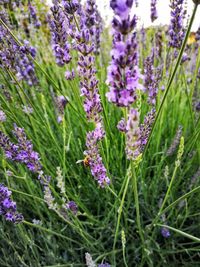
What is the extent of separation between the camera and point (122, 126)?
3.32 feet

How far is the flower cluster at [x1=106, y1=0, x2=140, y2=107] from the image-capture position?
2.35ft

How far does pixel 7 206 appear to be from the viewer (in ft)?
4.25

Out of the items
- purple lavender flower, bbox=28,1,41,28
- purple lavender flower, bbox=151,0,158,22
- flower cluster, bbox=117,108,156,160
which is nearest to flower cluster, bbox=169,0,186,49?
purple lavender flower, bbox=151,0,158,22

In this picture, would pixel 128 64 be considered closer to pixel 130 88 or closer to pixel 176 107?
pixel 130 88

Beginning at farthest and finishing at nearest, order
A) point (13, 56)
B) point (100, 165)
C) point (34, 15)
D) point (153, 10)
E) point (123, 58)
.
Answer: point (34, 15) < point (153, 10) < point (13, 56) < point (100, 165) < point (123, 58)

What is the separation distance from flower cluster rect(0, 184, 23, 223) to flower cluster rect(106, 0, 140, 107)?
29.7 inches

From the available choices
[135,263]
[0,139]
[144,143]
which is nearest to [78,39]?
[144,143]

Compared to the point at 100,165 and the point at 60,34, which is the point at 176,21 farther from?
the point at 100,165

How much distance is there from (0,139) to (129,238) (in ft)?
3.10

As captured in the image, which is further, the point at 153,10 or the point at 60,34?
the point at 153,10

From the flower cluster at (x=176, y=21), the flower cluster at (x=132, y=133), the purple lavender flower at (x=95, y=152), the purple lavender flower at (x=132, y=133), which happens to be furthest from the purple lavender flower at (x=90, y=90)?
the flower cluster at (x=176, y=21)

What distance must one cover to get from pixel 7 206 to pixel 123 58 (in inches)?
34.6

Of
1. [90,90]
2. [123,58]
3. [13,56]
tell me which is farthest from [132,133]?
[13,56]

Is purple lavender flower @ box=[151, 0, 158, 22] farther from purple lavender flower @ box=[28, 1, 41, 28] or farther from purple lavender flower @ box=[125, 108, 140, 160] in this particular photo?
purple lavender flower @ box=[125, 108, 140, 160]
